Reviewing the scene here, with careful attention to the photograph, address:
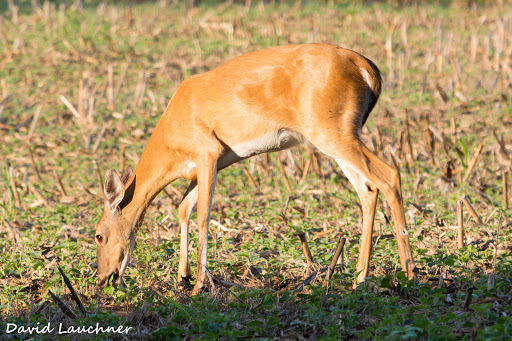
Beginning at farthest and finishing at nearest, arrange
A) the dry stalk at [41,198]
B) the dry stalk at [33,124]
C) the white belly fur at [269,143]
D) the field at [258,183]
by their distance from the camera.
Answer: the dry stalk at [33,124] → the dry stalk at [41,198] → the white belly fur at [269,143] → the field at [258,183]

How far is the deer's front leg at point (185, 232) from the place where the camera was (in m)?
6.15

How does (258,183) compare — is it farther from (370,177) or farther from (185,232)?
(370,177)

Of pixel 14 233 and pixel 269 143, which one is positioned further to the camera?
pixel 14 233

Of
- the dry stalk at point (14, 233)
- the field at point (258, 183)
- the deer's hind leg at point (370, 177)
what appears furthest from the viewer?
the dry stalk at point (14, 233)

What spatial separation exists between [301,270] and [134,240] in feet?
5.69

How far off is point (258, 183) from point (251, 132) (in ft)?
9.34

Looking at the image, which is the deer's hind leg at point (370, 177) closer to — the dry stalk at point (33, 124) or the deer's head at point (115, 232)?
the deer's head at point (115, 232)

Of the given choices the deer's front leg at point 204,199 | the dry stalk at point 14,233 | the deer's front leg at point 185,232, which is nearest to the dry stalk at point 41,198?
the dry stalk at point 14,233

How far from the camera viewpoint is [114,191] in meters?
6.30

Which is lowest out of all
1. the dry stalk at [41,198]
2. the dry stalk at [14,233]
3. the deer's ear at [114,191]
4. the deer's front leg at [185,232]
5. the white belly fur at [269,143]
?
the dry stalk at [41,198]

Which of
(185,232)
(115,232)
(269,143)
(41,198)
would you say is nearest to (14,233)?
(41,198)

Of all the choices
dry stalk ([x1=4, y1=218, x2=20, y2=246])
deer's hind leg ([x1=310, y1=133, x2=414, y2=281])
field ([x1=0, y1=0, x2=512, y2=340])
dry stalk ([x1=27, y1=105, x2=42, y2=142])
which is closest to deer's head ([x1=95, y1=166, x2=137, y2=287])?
field ([x1=0, y1=0, x2=512, y2=340])

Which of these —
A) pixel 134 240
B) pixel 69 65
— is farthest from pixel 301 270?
pixel 69 65

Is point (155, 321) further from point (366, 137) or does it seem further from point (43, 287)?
point (366, 137)
